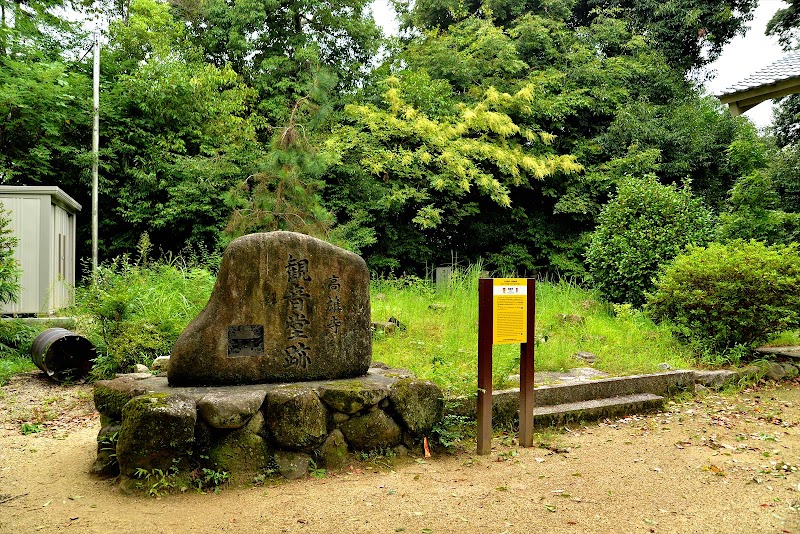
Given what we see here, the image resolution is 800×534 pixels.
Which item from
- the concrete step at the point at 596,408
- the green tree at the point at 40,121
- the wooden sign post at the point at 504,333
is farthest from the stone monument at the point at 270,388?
the green tree at the point at 40,121

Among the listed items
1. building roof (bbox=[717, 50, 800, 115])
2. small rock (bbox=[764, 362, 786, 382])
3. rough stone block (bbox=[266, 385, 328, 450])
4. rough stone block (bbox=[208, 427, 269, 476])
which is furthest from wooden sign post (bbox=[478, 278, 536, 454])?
building roof (bbox=[717, 50, 800, 115])

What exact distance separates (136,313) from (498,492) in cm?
524

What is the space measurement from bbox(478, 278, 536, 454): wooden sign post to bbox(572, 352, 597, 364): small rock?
226cm

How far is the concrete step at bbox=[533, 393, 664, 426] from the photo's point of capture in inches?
204

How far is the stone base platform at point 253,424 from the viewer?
3.64 metres

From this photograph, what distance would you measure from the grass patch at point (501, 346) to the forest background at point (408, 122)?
10.0 ft

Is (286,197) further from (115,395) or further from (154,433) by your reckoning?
(154,433)

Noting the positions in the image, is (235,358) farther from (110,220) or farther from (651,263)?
(110,220)

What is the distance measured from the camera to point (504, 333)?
452cm

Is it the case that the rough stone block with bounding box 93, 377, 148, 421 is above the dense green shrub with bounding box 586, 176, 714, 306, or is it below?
below

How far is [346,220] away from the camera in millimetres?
13797

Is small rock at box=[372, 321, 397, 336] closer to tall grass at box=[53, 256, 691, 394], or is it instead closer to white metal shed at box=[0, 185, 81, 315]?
tall grass at box=[53, 256, 691, 394]

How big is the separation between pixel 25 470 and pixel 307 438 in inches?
80.2

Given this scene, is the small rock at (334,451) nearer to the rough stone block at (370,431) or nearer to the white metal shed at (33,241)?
the rough stone block at (370,431)
